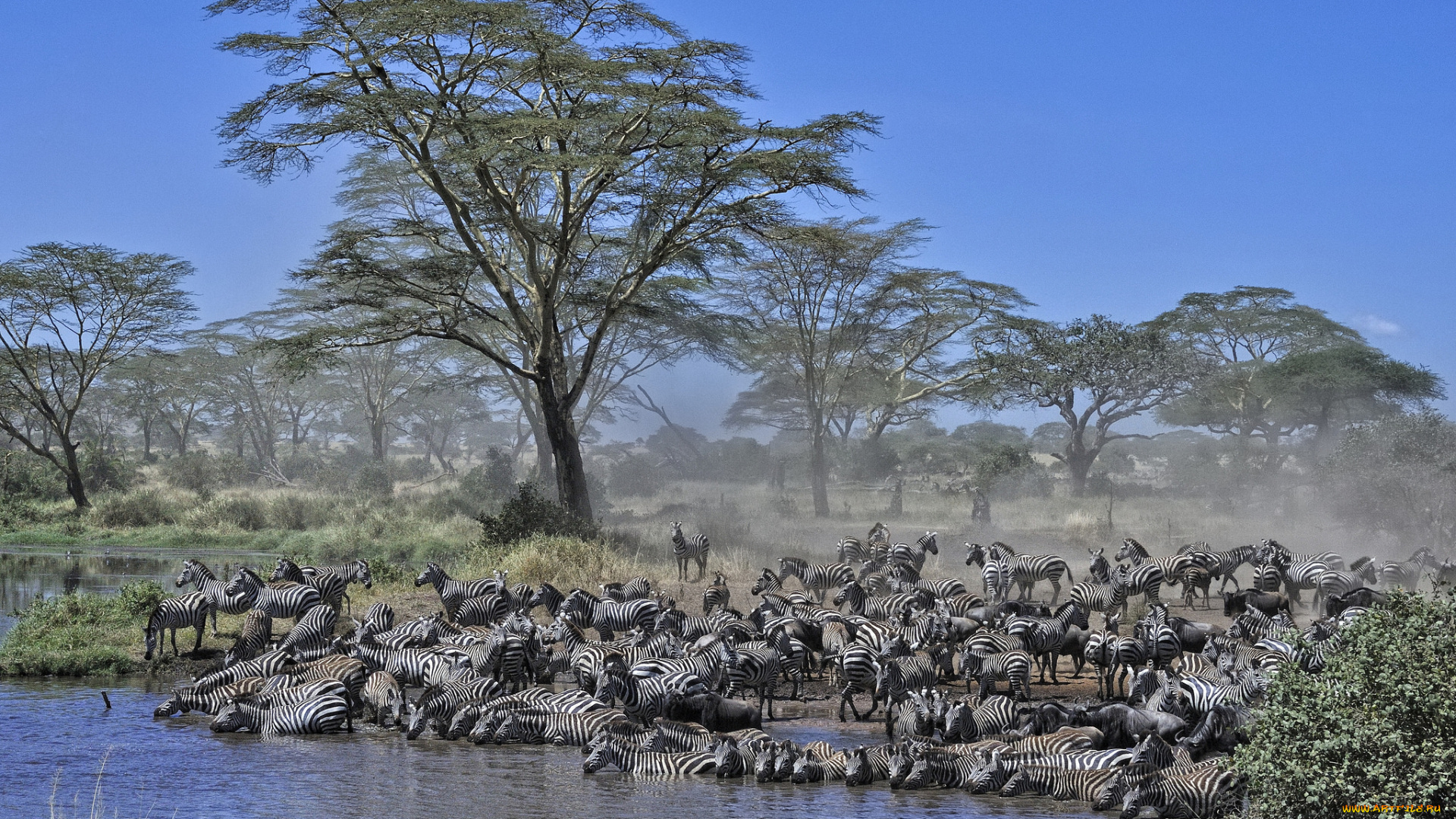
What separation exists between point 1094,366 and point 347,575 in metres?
25.3

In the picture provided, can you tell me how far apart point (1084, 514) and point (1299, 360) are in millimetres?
11050

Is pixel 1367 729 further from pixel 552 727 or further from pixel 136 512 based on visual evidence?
pixel 136 512

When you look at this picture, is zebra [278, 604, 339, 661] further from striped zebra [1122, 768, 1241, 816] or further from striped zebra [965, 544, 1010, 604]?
striped zebra [965, 544, 1010, 604]

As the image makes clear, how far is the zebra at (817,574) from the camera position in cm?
1698

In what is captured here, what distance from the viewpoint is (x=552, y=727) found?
944 centimetres

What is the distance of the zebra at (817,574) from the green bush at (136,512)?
20.5 m

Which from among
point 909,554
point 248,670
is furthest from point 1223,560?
point 248,670

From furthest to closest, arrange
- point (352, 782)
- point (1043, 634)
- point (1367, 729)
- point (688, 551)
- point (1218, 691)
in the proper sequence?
point (688, 551), point (1043, 634), point (1218, 691), point (352, 782), point (1367, 729)

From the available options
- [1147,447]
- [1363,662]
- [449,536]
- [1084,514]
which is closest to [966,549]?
[1084,514]

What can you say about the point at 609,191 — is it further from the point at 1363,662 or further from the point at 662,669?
the point at 1363,662

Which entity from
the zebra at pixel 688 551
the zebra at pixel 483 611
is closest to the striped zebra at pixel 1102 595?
the zebra at pixel 688 551

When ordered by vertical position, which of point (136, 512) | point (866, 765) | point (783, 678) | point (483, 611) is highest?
point (136, 512)

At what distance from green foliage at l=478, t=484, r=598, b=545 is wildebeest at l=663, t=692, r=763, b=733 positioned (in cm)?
1086

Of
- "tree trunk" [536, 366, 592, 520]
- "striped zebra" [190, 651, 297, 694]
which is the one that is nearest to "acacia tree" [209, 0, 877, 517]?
"tree trunk" [536, 366, 592, 520]
